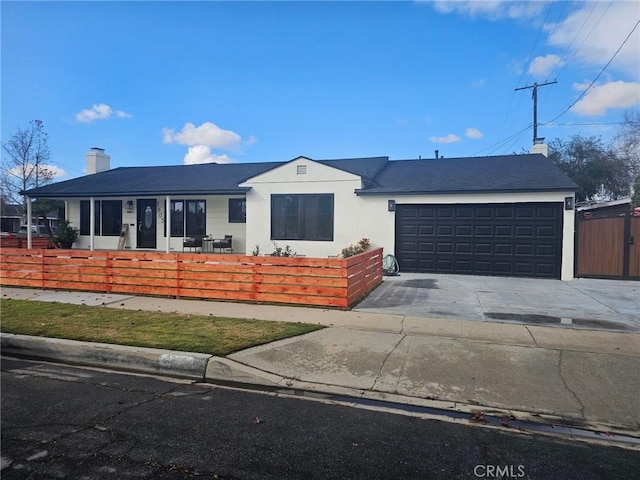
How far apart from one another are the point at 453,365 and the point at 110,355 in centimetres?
424

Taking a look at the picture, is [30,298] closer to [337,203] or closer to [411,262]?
[337,203]

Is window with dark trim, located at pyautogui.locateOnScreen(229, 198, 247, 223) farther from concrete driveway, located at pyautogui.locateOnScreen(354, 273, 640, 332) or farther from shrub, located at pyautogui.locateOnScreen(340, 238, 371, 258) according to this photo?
concrete driveway, located at pyautogui.locateOnScreen(354, 273, 640, 332)

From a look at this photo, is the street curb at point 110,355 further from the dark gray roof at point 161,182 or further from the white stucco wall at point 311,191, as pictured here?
the dark gray roof at point 161,182

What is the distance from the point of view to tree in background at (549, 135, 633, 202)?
2644cm

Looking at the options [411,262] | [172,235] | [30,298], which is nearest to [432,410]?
[30,298]

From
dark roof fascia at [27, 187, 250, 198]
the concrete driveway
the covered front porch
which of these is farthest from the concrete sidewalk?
the covered front porch

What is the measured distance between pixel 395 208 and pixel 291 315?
289 inches

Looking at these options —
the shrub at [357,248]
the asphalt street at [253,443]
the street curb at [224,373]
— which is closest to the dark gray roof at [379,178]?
the shrub at [357,248]

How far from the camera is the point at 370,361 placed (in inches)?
196

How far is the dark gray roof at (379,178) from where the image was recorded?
42.5 ft

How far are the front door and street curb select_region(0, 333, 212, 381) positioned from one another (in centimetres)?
1252

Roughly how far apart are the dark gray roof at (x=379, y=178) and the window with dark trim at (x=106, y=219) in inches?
34.1

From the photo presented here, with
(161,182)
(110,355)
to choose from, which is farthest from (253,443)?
(161,182)

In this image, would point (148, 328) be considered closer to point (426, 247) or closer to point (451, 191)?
point (426, 247)
